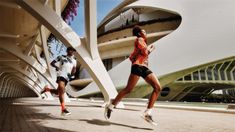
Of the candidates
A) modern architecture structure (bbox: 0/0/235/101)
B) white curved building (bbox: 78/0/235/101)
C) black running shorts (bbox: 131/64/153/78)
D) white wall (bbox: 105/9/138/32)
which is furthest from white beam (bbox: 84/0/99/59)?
white wall (bbox: 105/9/138/32)

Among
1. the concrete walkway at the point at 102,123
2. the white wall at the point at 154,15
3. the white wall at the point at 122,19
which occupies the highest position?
the white wall at the point at 122,19

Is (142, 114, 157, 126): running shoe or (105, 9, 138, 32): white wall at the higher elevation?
(105, 9, 138, 32): white wall

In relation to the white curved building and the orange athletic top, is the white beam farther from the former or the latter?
the white curved building

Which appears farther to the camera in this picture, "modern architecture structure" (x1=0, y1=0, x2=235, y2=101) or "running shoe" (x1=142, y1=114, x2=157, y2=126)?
"modern architecture structure" (x1=0, y1=0, x2=235, y2=101)

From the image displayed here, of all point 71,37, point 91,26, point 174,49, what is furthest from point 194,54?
point 71,37

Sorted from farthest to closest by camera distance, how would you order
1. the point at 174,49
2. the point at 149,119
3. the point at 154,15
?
1. the point at 154,15
2. the point at 174,49
3. the point at 149,119

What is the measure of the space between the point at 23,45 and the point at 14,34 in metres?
3.19

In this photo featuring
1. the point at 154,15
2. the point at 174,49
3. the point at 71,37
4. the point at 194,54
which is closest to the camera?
Answer: the point at 71,37

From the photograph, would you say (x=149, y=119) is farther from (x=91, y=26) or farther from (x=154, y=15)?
(x=154, y=15)

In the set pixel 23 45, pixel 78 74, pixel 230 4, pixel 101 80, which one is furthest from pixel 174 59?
pixel 78 74

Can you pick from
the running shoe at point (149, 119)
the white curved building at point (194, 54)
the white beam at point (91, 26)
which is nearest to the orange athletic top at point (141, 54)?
the running shoe at point (149, 119)

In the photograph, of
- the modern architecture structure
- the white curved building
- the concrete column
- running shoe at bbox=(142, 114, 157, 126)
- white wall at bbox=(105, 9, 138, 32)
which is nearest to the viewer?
running shoe at bbox=(142, 114, 157, 126)

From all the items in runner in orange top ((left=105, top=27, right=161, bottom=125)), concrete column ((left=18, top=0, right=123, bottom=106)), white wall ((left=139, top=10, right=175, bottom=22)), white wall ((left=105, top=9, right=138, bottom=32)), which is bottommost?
runner in orange top ((left=105, top=27, right=161, bottom=125))

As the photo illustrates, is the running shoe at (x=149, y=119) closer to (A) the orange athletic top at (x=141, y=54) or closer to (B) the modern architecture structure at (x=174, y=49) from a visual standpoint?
(A) the orange athletic top at (x=141, y=54)
